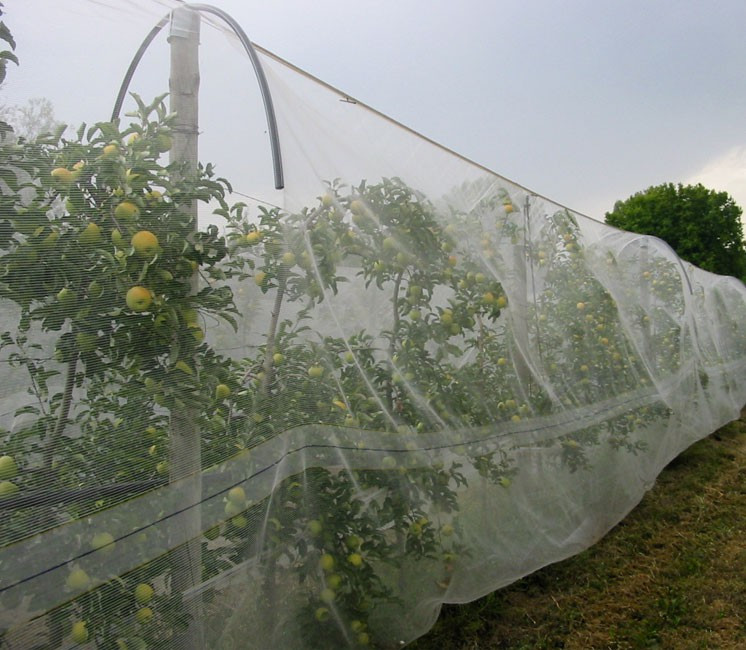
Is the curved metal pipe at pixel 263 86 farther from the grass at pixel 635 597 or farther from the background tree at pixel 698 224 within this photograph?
the background tree at pixel 698 224

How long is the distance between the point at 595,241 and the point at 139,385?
3.15 meters

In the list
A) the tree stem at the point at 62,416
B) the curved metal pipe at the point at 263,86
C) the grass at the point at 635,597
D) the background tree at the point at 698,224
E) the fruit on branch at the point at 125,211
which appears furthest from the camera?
the background tree at the point at 698,224

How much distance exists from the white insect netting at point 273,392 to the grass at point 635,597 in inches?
6.7

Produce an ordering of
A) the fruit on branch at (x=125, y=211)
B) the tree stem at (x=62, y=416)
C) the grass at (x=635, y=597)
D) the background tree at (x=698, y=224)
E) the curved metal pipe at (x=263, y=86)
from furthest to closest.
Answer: the background tree at (x=698, y=224) < the grass at (x=635, y=597) < the curved metal pipe at (x=263, y=86) < the fruit on branch at (x=125, y=211) < the tree stem at (x=62, y=416)

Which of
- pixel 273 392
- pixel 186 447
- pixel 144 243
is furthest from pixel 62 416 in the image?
pixel 273 392

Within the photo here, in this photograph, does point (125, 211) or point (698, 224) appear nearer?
point (125, 211)

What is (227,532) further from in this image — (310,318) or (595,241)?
(595,241)

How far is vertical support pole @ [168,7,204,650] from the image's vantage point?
4.11ft

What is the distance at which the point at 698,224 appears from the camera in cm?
1590

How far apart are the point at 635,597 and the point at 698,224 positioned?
15905 mm

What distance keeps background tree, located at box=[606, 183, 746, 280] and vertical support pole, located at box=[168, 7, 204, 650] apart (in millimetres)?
16280

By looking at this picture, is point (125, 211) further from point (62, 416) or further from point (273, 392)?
point (273, 392)

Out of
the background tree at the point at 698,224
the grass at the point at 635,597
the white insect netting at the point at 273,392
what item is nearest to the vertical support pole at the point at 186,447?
the white insect netting at the point at 273,392

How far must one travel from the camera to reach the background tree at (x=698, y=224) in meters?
15.6
